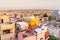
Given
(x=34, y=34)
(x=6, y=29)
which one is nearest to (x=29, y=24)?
(x=34, y=34)

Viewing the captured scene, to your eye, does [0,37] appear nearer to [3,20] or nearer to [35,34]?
[3,20]

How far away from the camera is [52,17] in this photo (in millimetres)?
1749

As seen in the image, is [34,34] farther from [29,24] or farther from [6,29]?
[6,29]

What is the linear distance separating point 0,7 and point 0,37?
0.35 metres

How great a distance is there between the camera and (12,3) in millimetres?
1653

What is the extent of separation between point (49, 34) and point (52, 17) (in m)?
0.23

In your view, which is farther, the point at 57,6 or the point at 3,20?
the point at 57,6

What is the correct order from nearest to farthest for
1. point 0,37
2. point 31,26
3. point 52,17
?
point 0,37 < point 31,26 < point 52,17

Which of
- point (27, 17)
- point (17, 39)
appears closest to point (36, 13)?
point (27, 17)

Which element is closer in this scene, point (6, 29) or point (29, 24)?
point (6, 29)

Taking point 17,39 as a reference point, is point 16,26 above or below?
above

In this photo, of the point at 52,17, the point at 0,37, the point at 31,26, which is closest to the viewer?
the point at 0,37

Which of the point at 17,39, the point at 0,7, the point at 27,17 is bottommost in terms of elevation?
the point at 17,39

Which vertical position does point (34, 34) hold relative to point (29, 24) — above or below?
below
